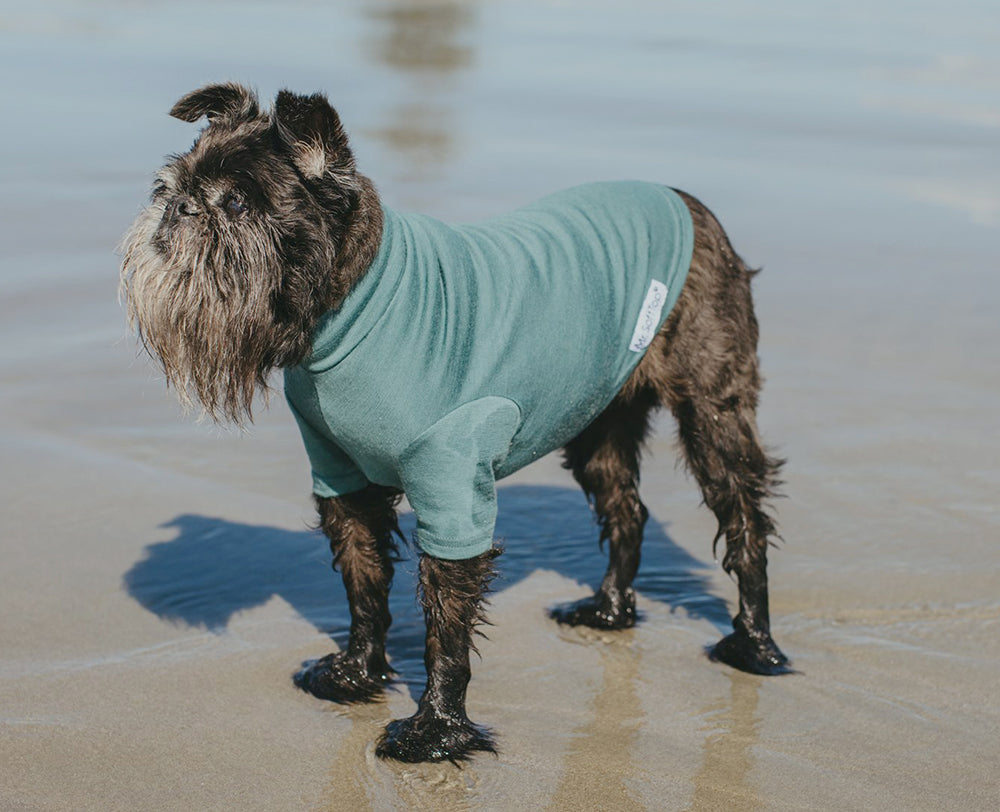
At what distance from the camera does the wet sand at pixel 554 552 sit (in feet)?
14.0

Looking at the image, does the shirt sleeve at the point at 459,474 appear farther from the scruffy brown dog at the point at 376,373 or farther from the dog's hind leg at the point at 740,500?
the dog's hind leg at the point at 740,500

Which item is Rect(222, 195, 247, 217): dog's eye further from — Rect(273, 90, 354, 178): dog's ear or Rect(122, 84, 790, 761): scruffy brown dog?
Rect(273, 90, 354, 178): dog's ear

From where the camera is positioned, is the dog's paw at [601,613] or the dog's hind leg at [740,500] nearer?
the dog's hind leg at [740,500]

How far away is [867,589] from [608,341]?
178 cm

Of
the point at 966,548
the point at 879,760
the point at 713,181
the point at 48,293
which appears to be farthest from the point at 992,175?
the point at 879,760

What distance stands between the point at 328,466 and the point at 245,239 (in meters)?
1.06

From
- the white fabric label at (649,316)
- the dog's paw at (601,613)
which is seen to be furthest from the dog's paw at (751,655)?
the white fabric label at (649,316)

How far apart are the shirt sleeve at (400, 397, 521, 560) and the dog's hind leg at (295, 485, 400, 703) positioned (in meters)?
0.56

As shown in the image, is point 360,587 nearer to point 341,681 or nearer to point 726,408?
point 341,681

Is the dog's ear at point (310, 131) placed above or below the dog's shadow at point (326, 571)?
above

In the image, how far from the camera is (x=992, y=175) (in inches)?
495

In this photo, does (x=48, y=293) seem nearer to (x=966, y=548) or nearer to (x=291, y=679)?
(x=291, y=679)

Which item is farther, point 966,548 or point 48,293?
point 48,293

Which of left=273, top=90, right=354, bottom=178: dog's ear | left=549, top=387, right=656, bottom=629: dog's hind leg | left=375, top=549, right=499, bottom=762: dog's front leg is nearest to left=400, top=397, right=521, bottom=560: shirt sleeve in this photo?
left=375, top=549, right=499, bottom=762: dog's front leg
